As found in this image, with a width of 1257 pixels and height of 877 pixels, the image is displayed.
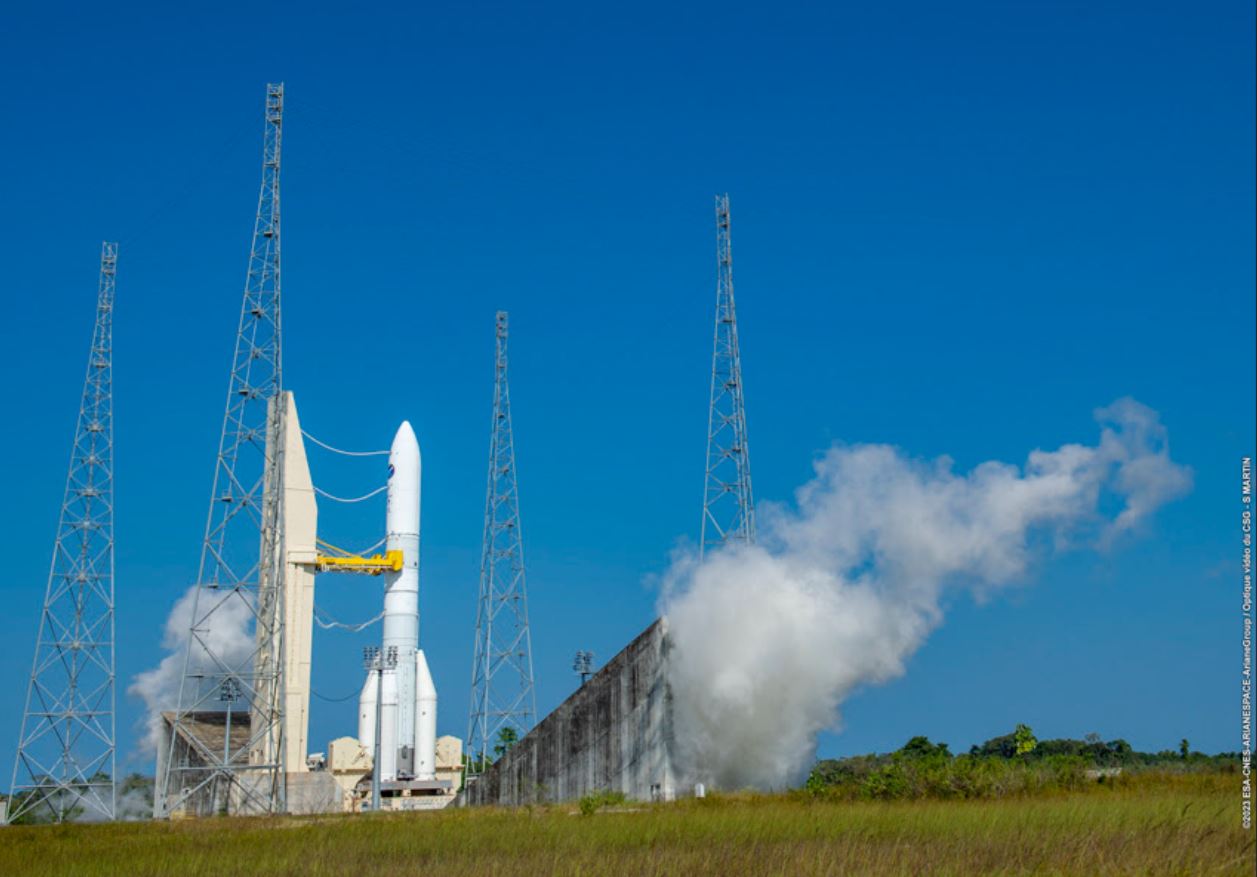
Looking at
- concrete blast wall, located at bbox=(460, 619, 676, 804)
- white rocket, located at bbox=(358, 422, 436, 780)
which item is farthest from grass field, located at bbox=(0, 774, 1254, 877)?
white rocket, located at bbox=(358, 422, 436, 780)

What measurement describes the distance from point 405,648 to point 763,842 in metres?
33.0

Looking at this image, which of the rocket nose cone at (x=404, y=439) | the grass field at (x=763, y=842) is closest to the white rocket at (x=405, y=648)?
the rocket nose cone at (x=404, y=439)

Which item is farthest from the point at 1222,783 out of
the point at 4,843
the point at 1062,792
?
the point at 4,843

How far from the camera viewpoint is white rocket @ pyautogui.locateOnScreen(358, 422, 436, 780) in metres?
49.9

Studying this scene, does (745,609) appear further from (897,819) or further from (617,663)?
(897,819)

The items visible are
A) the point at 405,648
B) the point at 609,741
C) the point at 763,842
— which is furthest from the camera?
the point at 405,648

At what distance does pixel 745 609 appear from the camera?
35.4 m

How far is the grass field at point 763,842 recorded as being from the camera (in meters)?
15.8

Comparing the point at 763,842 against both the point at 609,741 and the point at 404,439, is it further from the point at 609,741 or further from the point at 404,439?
the point at 404,439

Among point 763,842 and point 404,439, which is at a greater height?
point 404,439

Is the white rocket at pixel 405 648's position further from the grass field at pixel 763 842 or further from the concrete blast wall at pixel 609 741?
the grass field at pixel 763 842

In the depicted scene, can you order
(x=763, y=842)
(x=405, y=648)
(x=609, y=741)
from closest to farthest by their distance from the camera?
(x=763, y=842)
(x=609, y=741)
(x=405, y=648)

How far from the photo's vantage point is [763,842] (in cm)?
1914

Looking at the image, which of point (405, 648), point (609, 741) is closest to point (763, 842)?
point (609, 741)
